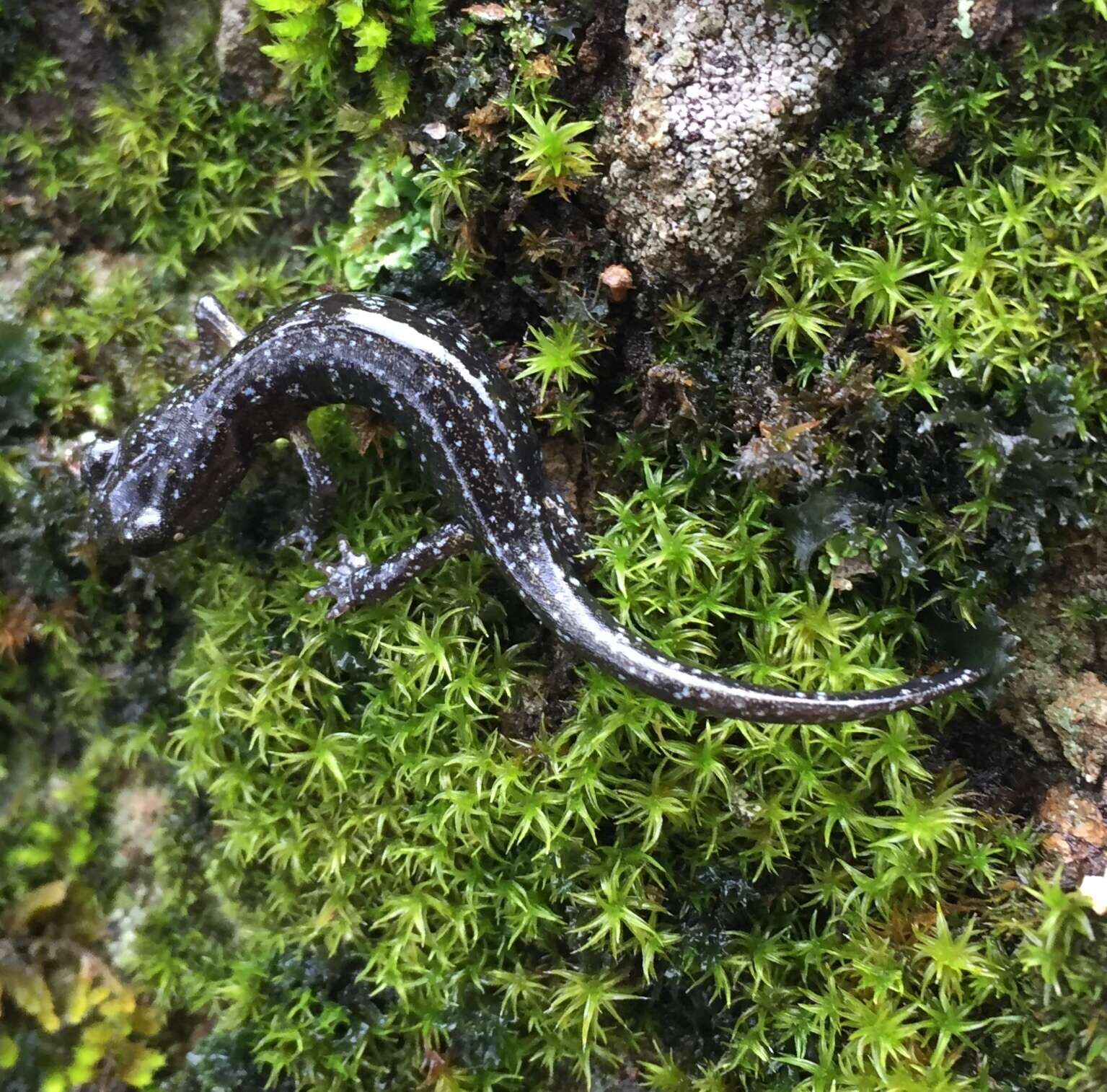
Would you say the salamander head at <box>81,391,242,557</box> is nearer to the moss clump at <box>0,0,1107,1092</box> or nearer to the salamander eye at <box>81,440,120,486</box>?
the salamander eye at <box>81,440,120,486</box>

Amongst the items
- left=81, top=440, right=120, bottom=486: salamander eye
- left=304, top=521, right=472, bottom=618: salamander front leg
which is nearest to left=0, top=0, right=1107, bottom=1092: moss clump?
left=304, top=521, right=472, bottom=618: salamander front leg

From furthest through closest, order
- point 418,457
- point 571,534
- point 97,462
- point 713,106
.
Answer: point 97,462 → point 418,457 → point 571,534 → point 713,106

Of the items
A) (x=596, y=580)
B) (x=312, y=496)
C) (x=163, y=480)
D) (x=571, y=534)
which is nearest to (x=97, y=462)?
(x=163, y=480)

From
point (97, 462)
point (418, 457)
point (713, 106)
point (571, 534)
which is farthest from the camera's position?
point (97, 462)

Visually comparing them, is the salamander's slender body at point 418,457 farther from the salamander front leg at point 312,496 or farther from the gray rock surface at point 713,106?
the gray rock surface at point 713,106

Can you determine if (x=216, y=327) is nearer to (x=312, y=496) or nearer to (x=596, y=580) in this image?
(x=312, y=496)

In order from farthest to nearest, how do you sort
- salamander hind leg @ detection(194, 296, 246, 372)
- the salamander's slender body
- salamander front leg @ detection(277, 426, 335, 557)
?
salamander hind leg @ detection(194, 296, 246, 372), salamander front leg @ detection(277, 426, 335, 557), the salamander's slender body

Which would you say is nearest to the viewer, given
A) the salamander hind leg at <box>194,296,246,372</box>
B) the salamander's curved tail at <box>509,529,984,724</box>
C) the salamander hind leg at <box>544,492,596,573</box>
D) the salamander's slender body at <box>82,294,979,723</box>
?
the salamander's curved tail at <box>509,529,984,724</box>

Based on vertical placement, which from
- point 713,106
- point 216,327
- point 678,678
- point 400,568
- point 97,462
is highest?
point 713,106

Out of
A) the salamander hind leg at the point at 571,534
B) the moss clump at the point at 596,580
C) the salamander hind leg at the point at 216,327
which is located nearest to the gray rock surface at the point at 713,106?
the moss clump at the point at 596,580
